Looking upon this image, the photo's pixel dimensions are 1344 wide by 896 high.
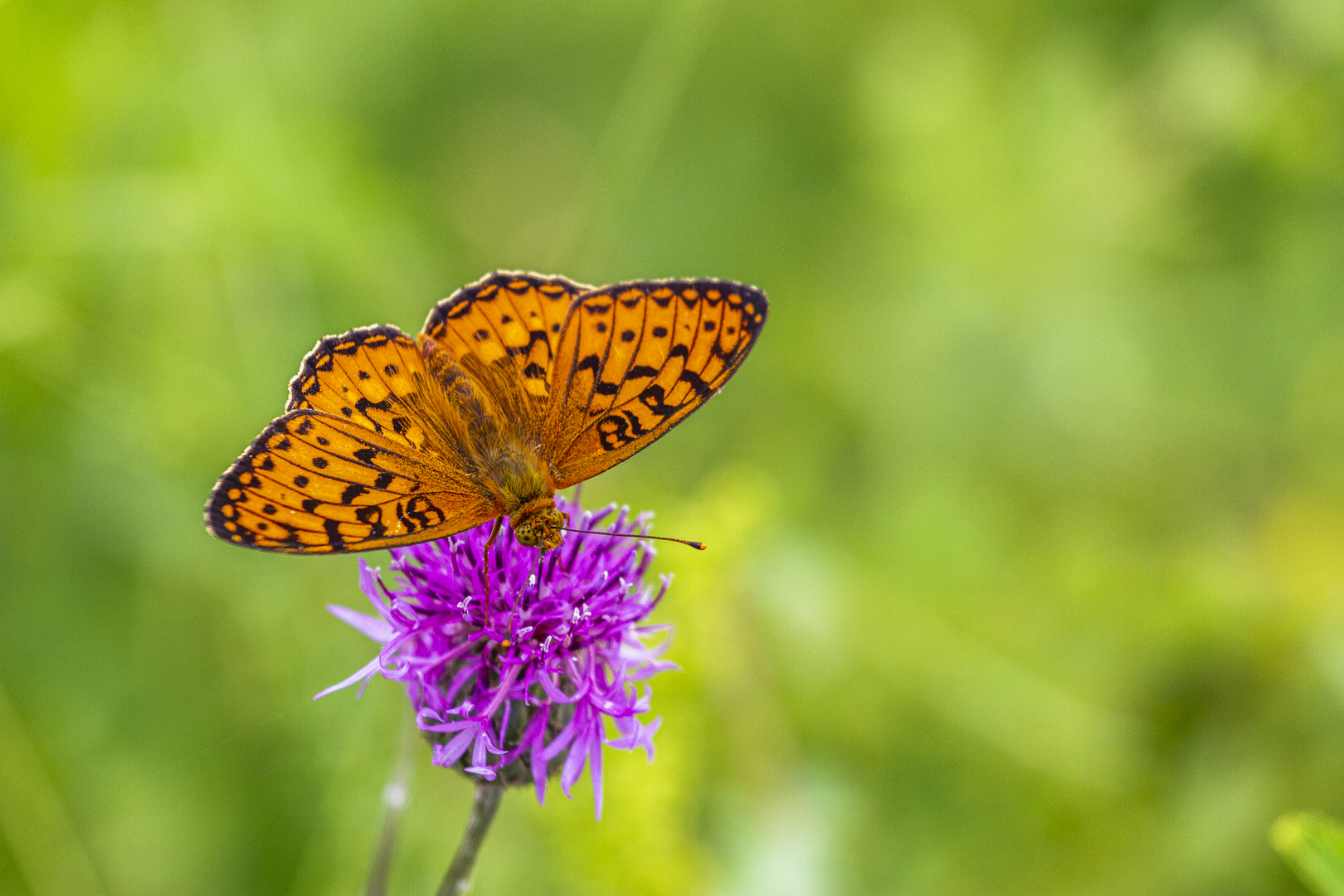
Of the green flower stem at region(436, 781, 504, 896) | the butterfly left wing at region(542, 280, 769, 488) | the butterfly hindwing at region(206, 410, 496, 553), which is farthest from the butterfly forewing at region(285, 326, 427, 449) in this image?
the green flower stem at region(436, 781, 504, 896)

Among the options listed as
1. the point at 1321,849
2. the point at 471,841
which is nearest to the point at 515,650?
the point at 471,841

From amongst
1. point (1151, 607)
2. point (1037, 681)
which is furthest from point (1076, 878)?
point (1151, 607)

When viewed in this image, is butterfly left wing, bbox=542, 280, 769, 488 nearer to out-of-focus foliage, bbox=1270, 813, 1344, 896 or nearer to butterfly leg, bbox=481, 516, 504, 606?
butterfly leg, bbox=481, 516, 504, 606

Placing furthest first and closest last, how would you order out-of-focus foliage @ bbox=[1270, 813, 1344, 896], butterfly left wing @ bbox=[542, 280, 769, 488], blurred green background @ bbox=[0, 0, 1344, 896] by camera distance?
blurred green background @ bbox=[0, 0, 1344, 896] < butterfly left wing @ bbox=[542, 280, 769, 488] < out-of-focus foliage @ bbox=[1270, 813, 1344, 896]

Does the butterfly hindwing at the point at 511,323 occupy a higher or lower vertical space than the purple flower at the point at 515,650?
higher

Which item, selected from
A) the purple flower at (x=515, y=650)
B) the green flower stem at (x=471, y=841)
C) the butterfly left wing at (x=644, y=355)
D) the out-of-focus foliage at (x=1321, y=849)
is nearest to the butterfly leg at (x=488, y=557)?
the purple flower at (x=515, y=650)

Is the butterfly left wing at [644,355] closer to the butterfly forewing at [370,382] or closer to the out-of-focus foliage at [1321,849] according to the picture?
the butterfly forewing at [370,382]
